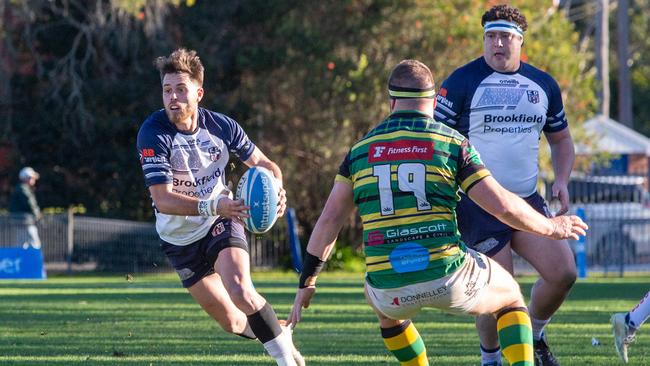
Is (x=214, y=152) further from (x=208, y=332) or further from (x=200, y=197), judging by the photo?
(x=208, y=332)

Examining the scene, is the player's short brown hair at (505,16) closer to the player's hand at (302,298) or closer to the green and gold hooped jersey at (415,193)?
the green and gold hooped jersey at (415,193)

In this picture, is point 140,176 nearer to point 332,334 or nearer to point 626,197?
point 626,197

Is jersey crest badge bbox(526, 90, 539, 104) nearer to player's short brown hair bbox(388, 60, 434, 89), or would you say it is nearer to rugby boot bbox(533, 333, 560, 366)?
rugby boot bbox(533, 333, 560, 366)

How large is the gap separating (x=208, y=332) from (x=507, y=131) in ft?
14.9

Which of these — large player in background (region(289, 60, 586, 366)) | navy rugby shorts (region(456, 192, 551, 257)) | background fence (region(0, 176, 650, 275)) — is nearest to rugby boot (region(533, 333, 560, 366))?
navy rugby shorts (region(456, 192, 551, 257))

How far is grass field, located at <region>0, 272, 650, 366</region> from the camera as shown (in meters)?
9.41

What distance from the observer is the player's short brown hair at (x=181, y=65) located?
8094 mm

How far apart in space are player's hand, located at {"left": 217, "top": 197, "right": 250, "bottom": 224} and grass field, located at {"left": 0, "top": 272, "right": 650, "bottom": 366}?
2079mm

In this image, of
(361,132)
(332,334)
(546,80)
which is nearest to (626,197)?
(361,132)

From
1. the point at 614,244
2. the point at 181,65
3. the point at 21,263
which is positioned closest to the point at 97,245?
the point at 21,263

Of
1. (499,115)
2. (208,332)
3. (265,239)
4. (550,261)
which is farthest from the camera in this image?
(265,239)

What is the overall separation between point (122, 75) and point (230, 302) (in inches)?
772

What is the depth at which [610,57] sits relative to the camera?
63156 millimetres

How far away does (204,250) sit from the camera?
8.30 meters
